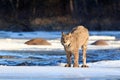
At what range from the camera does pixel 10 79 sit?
12.4 meters

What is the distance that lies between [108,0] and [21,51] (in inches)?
1542

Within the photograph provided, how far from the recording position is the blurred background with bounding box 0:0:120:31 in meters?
52.2

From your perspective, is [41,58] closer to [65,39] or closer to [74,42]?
[74,42]

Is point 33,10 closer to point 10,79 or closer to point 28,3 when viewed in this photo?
point 28,3

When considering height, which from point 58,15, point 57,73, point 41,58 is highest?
point 58,15

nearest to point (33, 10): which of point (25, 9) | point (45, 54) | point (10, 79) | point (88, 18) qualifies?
point (25, 9)

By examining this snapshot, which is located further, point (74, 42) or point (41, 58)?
point (41, 58)

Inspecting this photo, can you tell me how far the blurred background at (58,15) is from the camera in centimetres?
5216

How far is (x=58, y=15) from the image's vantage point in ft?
189

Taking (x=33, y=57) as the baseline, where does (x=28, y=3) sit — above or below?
above

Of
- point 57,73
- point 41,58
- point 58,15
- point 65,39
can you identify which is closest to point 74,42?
point 65,39

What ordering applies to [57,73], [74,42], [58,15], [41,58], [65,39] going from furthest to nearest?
1. [58,15]
2. [41,58]
3. [74,42]
4. [65,39]
5. [57,73]

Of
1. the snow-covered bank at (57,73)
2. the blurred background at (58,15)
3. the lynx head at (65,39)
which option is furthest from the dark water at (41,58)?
the blurred background at (58,15)

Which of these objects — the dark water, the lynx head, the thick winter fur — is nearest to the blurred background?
the dark water
